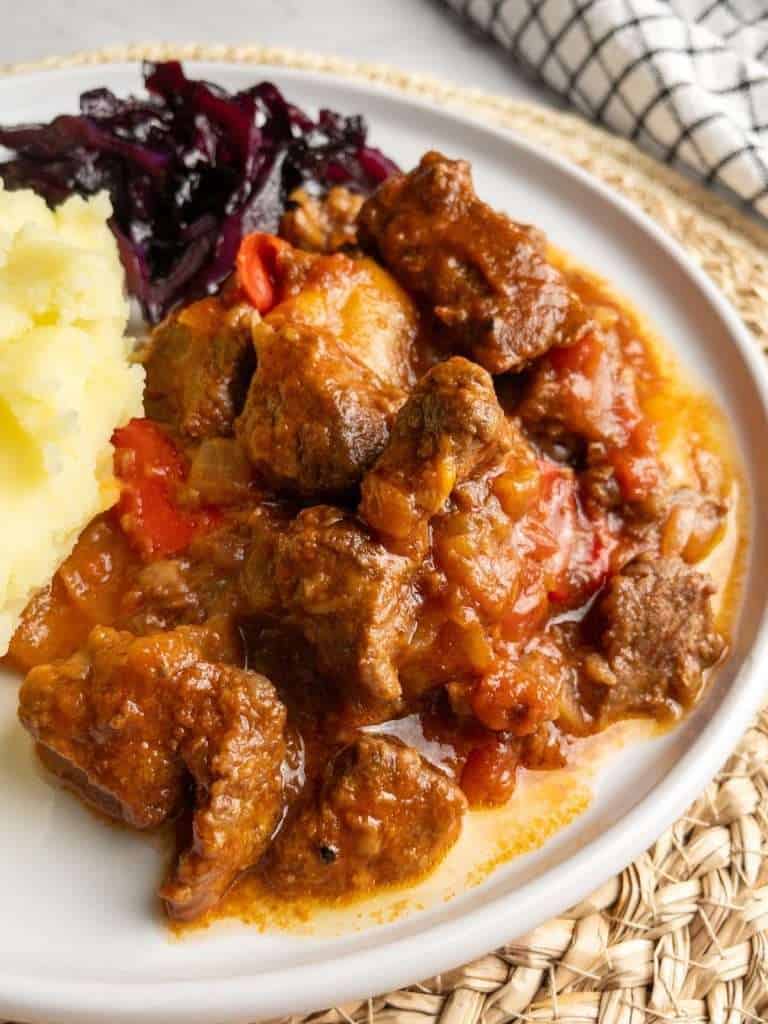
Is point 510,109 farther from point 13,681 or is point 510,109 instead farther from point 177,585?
point 13,681

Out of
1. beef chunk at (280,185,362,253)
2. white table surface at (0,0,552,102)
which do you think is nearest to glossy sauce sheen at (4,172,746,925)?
beef chunk at (280,185,362,253)

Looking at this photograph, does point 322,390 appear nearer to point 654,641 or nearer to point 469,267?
point 469,267

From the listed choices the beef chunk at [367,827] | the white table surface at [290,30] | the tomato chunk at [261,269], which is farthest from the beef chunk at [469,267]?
Result: the white table surface at [290,30]

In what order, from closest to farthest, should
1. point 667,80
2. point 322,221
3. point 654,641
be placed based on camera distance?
point 654,641 < point 322,221 < point 667,80

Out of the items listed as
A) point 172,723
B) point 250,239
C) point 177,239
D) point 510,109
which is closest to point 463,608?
point 172,723

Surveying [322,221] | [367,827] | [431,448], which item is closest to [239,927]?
[367,827]

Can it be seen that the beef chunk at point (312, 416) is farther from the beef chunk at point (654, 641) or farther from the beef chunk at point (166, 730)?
the beef chunk at point (654, 641)
